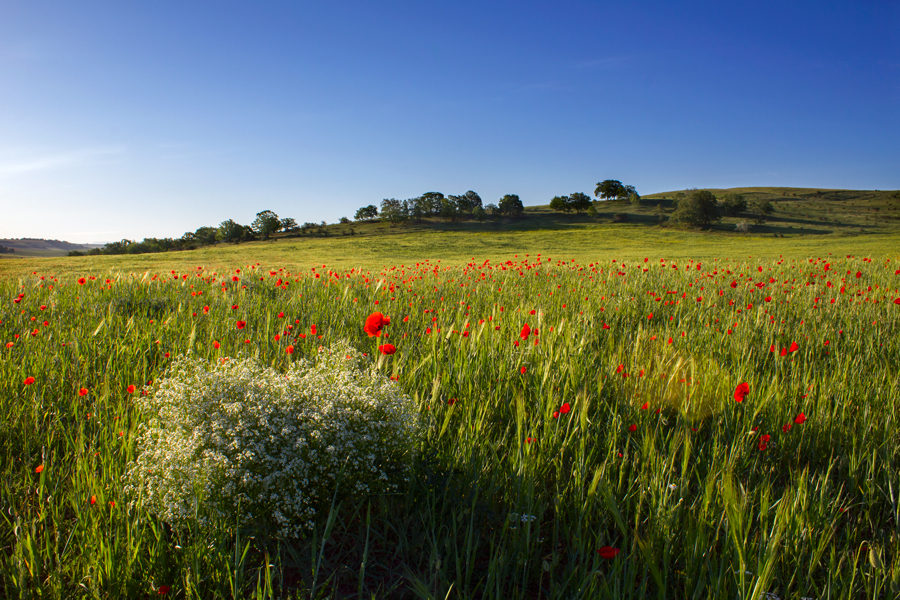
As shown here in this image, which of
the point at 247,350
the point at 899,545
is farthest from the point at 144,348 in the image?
the point at 899,545

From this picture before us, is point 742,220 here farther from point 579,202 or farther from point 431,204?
point 431,204

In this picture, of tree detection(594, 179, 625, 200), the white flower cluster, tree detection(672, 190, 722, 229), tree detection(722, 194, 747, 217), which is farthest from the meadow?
tree detection(594, 179, 625, 200)

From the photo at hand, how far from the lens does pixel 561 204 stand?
9088cm

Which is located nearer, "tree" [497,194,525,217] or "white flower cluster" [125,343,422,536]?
"white flower cluster" [125,343,422,536]

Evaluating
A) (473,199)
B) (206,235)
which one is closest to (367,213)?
(473,199)

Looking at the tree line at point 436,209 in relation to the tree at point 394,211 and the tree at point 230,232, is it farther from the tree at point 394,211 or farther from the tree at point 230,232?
the tree at point 230,232

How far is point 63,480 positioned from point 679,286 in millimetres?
7316

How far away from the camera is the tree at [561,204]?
90.2 metres

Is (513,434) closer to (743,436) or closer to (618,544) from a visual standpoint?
(618,544)

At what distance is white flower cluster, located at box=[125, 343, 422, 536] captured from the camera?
1.42 meters

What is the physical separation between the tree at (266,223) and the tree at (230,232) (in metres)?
2.88

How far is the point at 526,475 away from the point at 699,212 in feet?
238

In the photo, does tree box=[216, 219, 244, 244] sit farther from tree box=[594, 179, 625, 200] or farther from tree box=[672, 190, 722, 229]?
tree box=[594, 179, 625, 200]

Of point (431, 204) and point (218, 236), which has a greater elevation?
point (431, 204)
